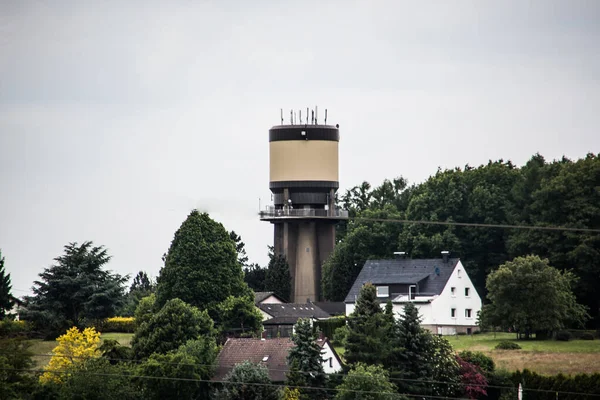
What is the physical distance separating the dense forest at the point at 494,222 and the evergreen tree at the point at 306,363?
88.8 ft

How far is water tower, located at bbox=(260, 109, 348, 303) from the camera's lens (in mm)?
118375

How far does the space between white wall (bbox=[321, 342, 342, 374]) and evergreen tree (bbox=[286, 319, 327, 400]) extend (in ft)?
3.53

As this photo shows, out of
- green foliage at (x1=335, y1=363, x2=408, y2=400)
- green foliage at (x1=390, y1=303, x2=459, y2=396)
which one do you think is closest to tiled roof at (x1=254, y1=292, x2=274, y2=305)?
green foliage at (x1=390, y1=303, x2=459, y2=396)

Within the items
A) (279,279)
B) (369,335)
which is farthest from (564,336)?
(279,279)

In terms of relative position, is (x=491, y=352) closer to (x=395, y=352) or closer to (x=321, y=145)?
(x=395, y=352)

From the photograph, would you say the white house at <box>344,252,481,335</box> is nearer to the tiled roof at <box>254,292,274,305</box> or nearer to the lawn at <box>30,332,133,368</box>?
the tiled roof at <box>254,292,274,305</box>

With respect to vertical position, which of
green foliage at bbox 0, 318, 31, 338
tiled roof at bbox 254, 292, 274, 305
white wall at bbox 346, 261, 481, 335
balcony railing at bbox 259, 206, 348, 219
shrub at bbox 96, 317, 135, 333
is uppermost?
balcony railing at bbox 259, 206, 348, 219

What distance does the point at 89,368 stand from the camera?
7406cm

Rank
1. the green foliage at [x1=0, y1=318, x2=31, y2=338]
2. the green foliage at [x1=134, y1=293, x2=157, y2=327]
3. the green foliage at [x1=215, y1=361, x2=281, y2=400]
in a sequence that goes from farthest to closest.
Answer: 1. the green foliage at [x1=0, y1=318, x2=31, y2=338]
2. the green foliage at [x1=134, y1=293, x2=157, y2=327]
3. the green foliage at [x1=215, y1=361, x2=281, y2=400]

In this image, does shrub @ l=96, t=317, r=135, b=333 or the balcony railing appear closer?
shrub @ l=96, t=317, r=135, b=333

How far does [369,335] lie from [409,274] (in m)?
24.8

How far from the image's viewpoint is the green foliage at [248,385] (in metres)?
73.1

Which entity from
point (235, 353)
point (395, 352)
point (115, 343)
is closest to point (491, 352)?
point (395, 352)

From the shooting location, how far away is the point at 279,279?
11819cm
